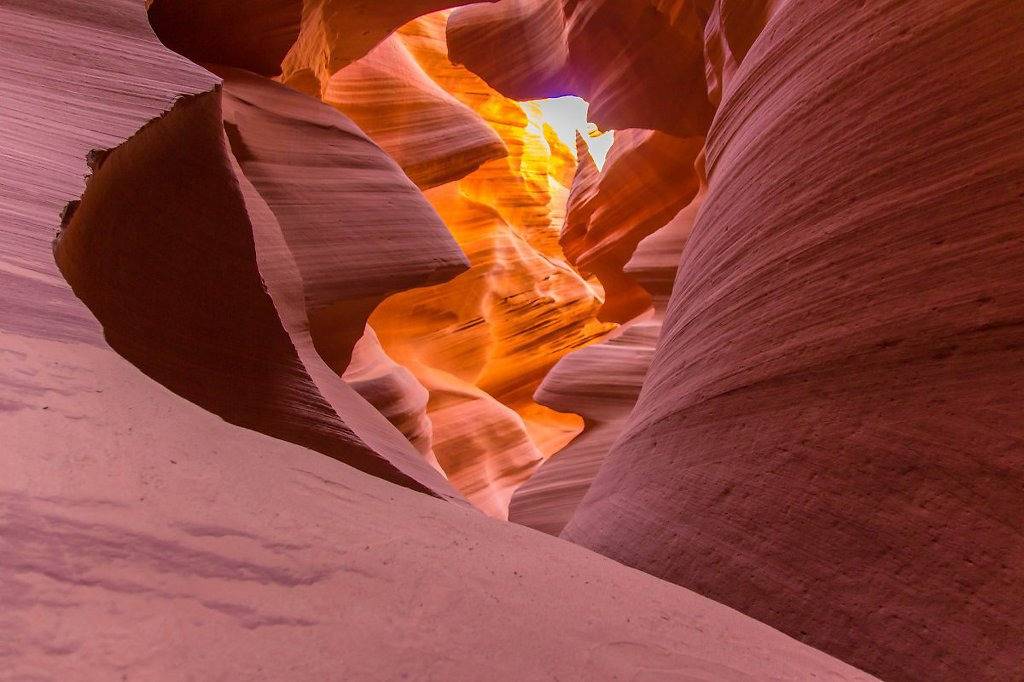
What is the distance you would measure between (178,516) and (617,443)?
1.89 metres

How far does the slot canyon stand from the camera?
0.77 m

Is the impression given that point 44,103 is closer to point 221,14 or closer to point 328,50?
point 221,14

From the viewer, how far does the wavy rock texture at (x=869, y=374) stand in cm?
137

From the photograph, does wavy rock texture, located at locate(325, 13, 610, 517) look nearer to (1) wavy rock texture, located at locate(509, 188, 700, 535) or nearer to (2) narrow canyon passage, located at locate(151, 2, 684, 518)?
(2) narrow canyon passage, located at locate(151, 2, 684, 518)

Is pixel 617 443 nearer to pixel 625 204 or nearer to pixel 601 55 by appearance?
pixel 601 55

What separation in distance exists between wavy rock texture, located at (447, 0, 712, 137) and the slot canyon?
219 cm

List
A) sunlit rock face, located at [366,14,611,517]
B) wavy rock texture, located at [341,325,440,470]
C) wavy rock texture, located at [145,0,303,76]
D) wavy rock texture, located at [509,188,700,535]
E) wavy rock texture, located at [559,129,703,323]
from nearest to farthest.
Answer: wavy rock texture, located at [145,0,303,76], wavy rock texture, located at [509,188,700,535], wavy rock texture, located at [341,325,440,470], wavy rock texture, located at [559,129,703,323], sunlit rock face, located at [366,14,611,517]

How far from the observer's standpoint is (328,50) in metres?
5.31

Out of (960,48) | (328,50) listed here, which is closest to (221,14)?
(328,50)

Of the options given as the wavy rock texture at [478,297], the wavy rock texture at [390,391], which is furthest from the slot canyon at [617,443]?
the wavy rock texture at [478,297]

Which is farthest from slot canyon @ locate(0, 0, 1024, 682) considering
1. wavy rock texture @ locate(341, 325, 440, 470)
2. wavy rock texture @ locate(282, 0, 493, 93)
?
wavy rock texture @ locate(341, 325, 440, 470)

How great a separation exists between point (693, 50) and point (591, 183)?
3.15 m

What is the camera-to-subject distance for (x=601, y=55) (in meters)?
5.90

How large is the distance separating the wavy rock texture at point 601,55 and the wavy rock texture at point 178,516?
3999mm
